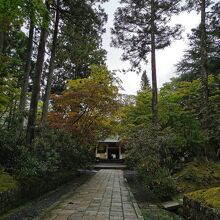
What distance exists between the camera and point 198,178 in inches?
458

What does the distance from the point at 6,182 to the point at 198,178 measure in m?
6.91

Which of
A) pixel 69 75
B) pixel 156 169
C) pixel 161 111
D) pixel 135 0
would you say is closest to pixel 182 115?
pixel 161 111

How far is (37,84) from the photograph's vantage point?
13.4 meters

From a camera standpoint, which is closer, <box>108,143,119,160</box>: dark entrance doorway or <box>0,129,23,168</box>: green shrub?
<box>0,129,23,168</box>: green shrub

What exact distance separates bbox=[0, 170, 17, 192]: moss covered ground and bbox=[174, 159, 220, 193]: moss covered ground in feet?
17.9

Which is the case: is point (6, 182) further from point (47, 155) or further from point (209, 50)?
point (209, 50)

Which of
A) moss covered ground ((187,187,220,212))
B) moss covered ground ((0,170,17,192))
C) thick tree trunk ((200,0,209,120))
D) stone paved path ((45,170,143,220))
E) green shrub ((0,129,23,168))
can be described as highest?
thick tree trunk ((200,0,209,120))

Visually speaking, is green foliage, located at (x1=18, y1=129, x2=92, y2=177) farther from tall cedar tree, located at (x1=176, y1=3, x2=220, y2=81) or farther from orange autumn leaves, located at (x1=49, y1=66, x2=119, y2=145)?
tall cedar tree, located at (x1=176, y1=3, x2=220, y2=81)

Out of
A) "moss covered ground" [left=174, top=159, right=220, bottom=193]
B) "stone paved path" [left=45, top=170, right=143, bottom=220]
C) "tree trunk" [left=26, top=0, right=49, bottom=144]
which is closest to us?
"stone paved path" [left=45, top=170, right=143, bottom=220]

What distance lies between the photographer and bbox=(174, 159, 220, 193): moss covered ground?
36.3 feet

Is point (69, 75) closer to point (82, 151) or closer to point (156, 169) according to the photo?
point (82, 151)

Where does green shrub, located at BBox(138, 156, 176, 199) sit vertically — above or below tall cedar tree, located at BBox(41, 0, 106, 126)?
below

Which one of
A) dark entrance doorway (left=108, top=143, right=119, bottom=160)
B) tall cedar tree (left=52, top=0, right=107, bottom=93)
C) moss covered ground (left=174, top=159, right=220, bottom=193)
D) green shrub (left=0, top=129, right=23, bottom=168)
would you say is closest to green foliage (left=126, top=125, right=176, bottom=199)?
moss covered ground (left=174, top=159, right=220, bottom=193)

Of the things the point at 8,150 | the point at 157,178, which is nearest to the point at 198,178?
the point at 157,178
